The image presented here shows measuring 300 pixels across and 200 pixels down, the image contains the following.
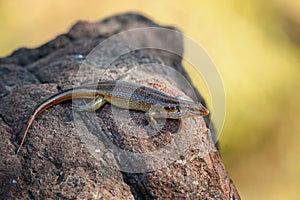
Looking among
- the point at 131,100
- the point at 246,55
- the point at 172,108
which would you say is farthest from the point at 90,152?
the point at 246,55

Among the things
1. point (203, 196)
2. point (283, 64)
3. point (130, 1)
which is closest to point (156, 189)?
point (203, 196)

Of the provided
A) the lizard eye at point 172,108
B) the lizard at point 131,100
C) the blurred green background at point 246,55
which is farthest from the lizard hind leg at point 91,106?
the blurred green background at point 246,55


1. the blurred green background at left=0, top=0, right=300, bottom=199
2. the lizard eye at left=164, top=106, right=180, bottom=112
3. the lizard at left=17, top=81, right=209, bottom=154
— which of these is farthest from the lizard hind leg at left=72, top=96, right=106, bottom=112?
the blurred green background at left=0, top=0, right=300, bottom=199

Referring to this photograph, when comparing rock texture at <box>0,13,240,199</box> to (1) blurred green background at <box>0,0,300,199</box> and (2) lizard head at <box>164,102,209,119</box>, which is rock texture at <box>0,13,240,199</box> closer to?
(2) lizard head at <box>164,102,209,119</box>

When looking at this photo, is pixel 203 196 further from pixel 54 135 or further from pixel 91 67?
pixel 91 67

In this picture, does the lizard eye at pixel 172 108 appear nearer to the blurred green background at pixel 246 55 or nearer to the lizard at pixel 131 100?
the lizard at pixel 131 100

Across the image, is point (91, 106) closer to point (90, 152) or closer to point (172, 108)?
point (90, 152)
